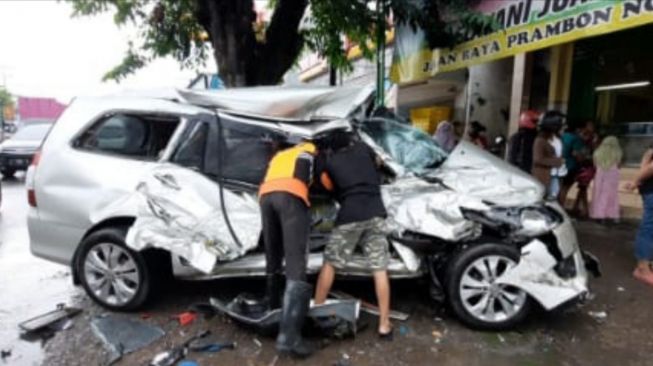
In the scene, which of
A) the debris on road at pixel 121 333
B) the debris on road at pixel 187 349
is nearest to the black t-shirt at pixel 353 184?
the debris on road at pixel 187 349

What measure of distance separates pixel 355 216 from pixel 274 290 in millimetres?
846

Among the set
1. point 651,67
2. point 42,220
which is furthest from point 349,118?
point 651,67

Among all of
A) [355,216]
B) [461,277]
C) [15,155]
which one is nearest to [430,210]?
[461,277]

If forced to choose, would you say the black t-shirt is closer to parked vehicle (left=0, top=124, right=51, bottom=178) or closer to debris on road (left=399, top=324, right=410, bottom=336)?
debris on road (left=399, top=324, right=410, bottom=336)

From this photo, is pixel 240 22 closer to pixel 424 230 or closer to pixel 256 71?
pixel 256 71

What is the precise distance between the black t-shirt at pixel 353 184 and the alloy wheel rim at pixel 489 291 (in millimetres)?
867

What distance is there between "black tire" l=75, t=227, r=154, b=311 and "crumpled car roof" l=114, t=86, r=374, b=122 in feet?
4.21

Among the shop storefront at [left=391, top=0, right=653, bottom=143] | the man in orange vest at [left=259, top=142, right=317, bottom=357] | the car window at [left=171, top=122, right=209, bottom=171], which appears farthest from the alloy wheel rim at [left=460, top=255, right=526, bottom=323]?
the shop storefront at [left=391, top=0, right=653, bottom=143]

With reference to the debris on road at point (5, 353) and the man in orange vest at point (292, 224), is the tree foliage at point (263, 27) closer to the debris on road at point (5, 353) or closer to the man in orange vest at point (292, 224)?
the man in orange vest at point (292, 224)

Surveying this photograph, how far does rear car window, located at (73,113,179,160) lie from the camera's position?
4.51 meters

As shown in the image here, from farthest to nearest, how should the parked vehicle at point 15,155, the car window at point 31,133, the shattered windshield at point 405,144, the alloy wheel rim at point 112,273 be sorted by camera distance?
the car window at point 31,133
the parked vehicle at point 15,155
the shattered windshield at point 405,144
the alloy wheel rim at point 112,273

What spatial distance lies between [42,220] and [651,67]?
8764mm

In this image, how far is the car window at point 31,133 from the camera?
1470 centimetres

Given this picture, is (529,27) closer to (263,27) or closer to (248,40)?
(248,40)
